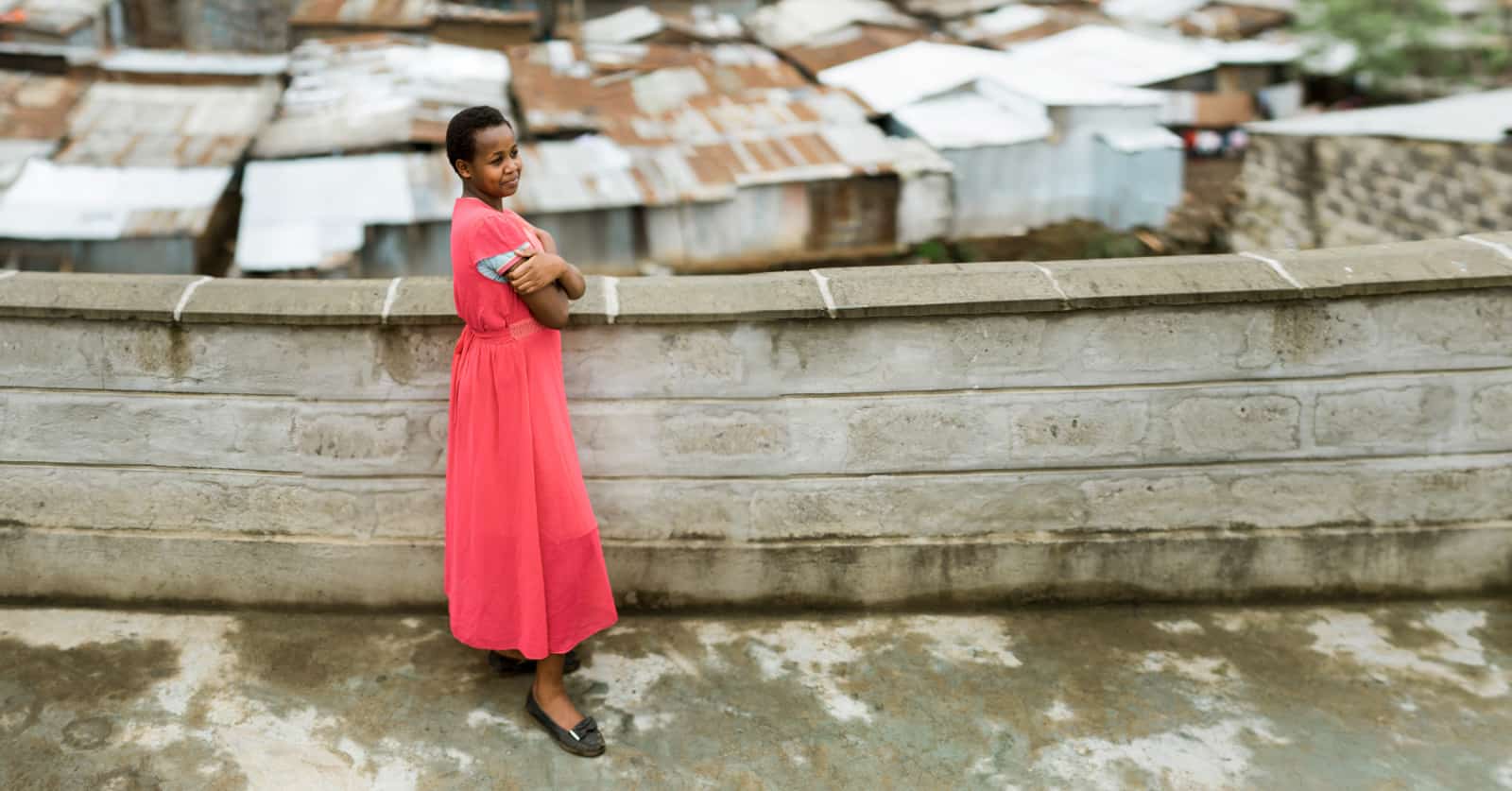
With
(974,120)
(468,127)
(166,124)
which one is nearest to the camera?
(468,127)

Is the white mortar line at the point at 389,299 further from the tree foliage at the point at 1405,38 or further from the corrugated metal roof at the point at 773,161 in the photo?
the tree foliage at the point at 1405,38

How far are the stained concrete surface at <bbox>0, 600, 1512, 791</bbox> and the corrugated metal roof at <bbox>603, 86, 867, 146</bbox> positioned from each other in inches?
288

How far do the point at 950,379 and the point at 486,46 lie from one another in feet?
35.9

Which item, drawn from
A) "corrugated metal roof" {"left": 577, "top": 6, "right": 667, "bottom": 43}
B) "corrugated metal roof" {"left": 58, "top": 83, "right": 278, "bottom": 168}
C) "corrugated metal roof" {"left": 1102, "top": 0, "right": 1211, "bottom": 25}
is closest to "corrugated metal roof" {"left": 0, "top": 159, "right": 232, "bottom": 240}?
"corrugated metal roof" {"left": 58, "top": 83, "right": 278, "bottom": 168}

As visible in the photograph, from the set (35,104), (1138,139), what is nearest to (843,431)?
(1138,139)

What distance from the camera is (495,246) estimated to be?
323cm

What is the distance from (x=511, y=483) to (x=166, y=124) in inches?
348

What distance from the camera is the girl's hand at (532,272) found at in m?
3.25

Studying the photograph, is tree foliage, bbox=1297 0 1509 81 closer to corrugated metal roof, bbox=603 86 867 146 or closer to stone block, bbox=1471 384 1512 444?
corrugated metal roof, bbox=603 86 867 146

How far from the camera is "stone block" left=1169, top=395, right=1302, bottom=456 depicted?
4.07 meters

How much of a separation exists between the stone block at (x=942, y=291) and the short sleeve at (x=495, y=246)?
44.9 inches

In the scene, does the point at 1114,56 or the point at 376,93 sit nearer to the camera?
the point at 376,93

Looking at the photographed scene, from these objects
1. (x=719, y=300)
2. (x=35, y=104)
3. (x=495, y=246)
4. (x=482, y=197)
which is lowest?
(x=719, y=300)

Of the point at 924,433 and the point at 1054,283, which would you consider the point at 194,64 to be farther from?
the point at 1054,283
